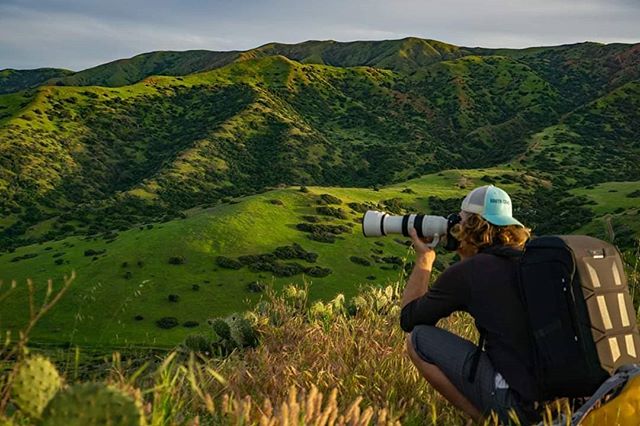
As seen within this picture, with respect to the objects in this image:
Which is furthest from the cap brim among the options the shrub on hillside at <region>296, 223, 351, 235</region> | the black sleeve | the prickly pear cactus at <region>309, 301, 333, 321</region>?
the shrub on hillside at <region>296, 223, 351, 235</region>

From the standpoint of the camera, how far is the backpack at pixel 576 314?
3582 mm

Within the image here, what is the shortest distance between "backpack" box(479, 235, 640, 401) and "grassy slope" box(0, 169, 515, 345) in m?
48.0

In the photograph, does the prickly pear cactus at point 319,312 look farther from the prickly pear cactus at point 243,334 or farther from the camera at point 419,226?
the camera at point 419,226

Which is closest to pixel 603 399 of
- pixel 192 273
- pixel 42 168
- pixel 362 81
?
pixel 192 273

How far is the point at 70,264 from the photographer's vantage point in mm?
64375

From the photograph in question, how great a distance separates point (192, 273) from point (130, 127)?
92.2m

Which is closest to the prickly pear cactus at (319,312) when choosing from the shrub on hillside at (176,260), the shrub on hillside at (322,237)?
the shrub on hillside at (176,260)

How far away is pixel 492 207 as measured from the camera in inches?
173

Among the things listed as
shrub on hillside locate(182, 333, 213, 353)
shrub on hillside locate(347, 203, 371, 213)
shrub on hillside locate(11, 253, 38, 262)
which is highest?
shrub on hillside locate(182, 333, 213, 353)

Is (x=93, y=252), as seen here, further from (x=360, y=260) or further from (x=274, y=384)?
(x=274, y=384)

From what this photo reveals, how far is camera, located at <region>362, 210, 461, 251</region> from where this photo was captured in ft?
15.9

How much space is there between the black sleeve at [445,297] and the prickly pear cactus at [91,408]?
2.61 meters

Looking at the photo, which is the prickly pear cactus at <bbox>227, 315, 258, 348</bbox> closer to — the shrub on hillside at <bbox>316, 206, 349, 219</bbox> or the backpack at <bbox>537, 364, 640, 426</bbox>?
the backpack at <bbox>537, 364, 640, 426</bbox>

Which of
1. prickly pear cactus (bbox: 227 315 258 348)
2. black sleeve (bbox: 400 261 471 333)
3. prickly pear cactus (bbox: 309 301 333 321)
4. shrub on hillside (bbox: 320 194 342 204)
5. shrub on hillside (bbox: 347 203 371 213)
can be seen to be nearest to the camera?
black sleeve (bbox: 400 261 471 333)
